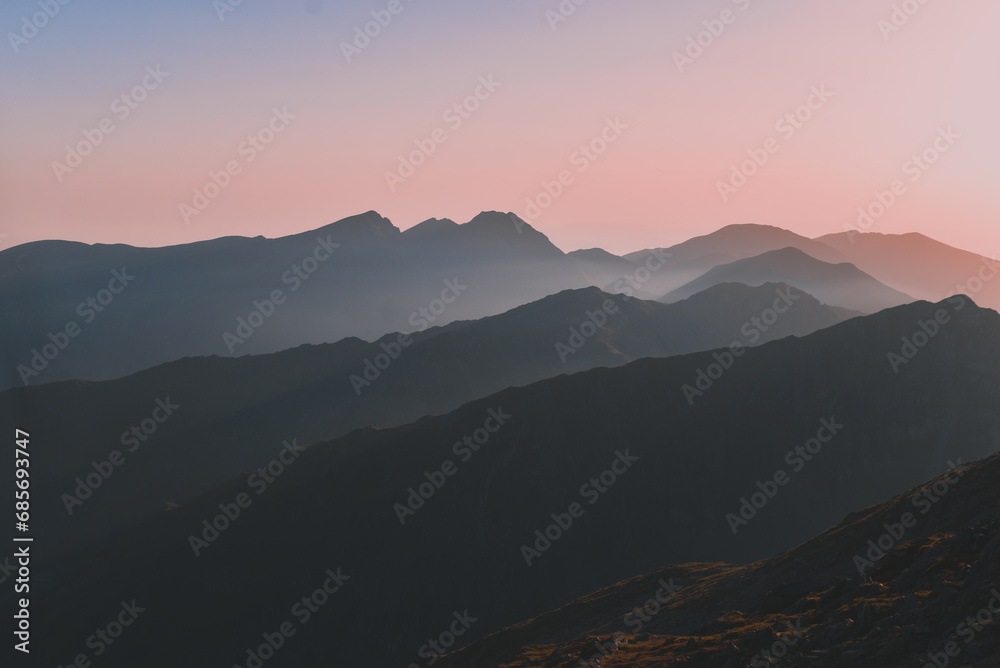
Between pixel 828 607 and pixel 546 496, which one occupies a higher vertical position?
pixel 546 496

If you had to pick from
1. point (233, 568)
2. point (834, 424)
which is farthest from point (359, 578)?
point (834, 424)

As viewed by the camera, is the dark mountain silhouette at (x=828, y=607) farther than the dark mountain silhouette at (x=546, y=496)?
No

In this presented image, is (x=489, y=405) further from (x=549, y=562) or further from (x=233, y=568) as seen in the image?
(x=233, y=568)

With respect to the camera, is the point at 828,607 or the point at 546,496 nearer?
the point at 828,607
